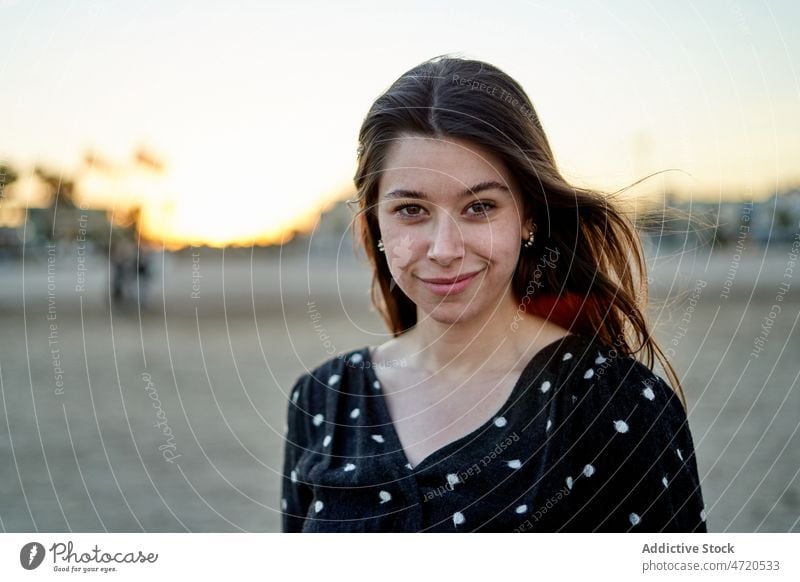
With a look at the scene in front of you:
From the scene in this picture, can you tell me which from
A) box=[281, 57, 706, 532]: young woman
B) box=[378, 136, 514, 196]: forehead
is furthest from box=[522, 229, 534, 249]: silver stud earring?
box=[378, 136, 514, 196]: forehead

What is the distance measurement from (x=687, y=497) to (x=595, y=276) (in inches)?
15.9

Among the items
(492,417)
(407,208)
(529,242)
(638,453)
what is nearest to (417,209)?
(407,208)

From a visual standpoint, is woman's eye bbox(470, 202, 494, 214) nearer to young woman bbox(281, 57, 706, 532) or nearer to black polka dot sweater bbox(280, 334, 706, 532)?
young woman bbox(281, 57, 706, 532)

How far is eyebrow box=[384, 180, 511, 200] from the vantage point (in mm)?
1236

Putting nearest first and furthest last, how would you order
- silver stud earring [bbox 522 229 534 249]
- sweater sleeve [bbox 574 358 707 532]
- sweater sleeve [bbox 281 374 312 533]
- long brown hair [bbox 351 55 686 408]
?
sweater sleeve [bbox 574 358 707 532], long brown hair [bbox 351 55 686 408], silver stud earring [bbox 522 229 534 249], sweater sleeve [bbox 281 374 312 533]

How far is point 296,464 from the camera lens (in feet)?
4.99

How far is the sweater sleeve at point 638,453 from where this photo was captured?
118 cm

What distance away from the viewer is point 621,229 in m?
1.47

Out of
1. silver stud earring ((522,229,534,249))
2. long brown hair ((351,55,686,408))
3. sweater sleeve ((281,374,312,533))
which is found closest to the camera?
long brown hair ((351,55,686,408))

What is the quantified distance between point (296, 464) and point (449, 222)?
567mm

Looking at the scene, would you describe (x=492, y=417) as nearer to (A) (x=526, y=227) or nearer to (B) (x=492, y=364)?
(B) (x=492, y=364)

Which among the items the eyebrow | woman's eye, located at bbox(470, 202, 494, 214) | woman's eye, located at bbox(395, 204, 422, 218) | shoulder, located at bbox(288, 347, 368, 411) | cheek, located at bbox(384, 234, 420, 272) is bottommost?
shoulder, located at bbox(288, 347, 368, 411)

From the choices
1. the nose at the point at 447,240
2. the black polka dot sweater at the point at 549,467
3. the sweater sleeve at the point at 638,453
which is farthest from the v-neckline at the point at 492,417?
the nose at the point at 447,240

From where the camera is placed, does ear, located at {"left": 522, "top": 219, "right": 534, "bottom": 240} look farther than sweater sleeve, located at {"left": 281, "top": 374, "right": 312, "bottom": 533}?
No
